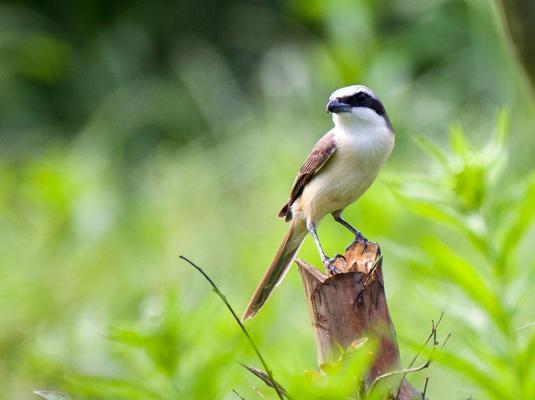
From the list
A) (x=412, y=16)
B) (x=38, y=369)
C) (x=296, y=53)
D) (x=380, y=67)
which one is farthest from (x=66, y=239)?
(x=412, y=16)

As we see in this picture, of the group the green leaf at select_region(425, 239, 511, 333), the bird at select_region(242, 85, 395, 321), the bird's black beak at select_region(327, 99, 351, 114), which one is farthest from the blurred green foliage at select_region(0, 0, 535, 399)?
the bird's black beak at select_region(327, 99, 351, 114)

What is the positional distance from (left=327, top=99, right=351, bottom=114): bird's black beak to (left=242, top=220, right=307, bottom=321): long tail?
422 millimetres

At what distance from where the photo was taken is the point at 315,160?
11.3 ft

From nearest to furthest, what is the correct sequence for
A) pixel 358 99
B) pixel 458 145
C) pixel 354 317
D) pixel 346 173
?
pixel 354 317, pixel 458 145, pixel 346 173, pixel 358 99

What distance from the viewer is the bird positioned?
3330 millimetres

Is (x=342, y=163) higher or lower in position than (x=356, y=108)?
lower

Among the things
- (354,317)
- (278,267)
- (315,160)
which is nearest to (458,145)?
(315,160)

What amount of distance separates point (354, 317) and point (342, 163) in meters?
1.14

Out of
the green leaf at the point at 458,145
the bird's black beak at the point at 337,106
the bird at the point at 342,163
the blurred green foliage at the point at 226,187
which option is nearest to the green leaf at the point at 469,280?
the blurred green foliage at the point at 226,187

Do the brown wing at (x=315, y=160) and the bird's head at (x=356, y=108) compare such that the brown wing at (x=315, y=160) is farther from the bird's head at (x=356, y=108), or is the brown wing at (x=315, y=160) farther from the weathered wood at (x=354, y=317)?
the weathered wood at (x=354, y=317)

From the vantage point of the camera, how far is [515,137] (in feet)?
20.9

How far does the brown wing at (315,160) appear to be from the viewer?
3.42 m

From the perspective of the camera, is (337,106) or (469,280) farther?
(337,106)

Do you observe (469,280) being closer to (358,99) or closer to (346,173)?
(346,173)
